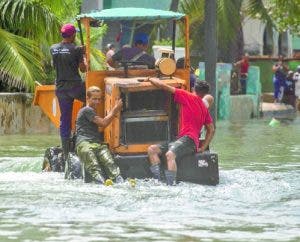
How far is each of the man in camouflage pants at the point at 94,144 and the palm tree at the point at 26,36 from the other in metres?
8.95

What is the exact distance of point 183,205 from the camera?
12.4 metres

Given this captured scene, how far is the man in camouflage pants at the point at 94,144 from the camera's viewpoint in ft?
45.8

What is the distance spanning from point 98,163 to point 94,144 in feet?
1.22

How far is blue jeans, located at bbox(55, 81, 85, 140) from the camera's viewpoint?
15266 mm

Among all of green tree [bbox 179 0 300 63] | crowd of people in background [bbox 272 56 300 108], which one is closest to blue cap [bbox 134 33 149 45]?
green tree [bbox 179 0 300 63]

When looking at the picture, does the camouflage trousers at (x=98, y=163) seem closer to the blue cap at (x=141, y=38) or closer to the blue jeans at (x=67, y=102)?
the blue jeans at (x=67, y=102)

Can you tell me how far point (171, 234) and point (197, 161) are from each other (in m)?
3.88

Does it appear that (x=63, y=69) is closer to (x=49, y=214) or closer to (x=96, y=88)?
(x=96, y=88)

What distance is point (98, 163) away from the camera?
14016 millimetres

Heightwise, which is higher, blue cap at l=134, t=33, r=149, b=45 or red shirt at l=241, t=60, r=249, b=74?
blue cap at l=134, t=33, r=149, b=45

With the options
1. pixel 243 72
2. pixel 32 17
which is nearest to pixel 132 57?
pixel 32 17

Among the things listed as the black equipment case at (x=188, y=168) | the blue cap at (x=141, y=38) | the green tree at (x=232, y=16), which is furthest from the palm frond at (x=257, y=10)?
the black equipment case at (x=188, y=168)

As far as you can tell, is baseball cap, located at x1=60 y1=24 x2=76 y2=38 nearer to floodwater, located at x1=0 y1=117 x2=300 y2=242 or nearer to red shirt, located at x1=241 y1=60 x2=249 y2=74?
floodwater, located at x1=0 y1=117 x2=300 y2=242

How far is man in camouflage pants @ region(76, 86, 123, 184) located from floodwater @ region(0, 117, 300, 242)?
0.22 meters
